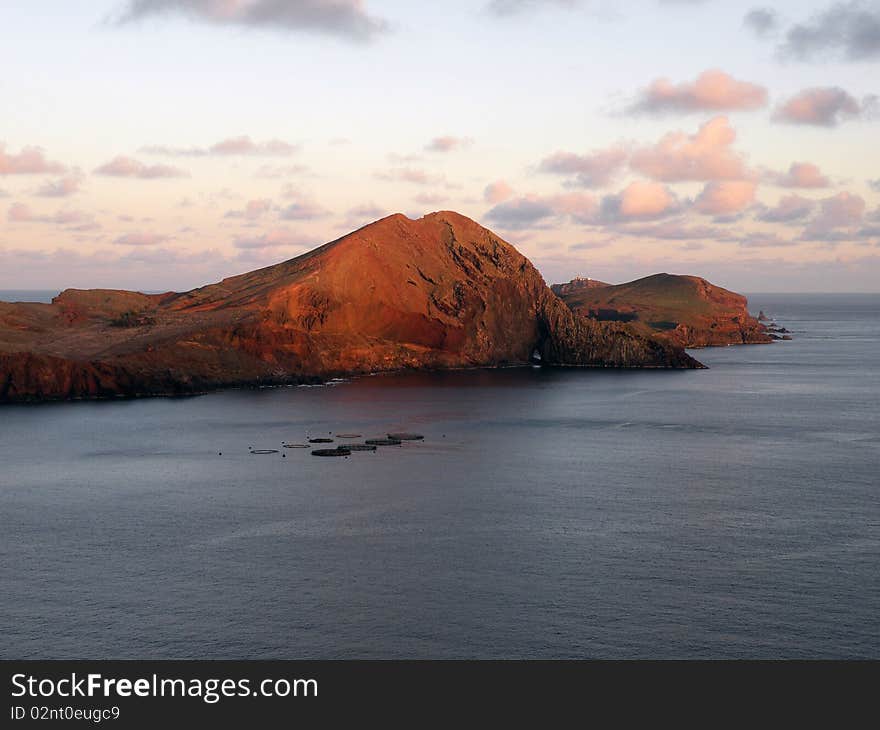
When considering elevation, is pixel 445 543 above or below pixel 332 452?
Answer: below

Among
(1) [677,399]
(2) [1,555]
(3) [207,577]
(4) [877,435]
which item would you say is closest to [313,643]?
(3) [207,577]

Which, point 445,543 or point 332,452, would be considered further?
point 332,452

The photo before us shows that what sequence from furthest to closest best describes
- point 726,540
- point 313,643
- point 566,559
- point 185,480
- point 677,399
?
point 677,399, point 185,480, point 726,540, point 566,559, point 313,643

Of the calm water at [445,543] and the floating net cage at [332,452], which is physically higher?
the floating net cage at [332,452]

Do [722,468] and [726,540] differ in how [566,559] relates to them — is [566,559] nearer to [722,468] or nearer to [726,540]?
[726,540]

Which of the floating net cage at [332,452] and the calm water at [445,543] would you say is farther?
the floating net cage at [332,452]
